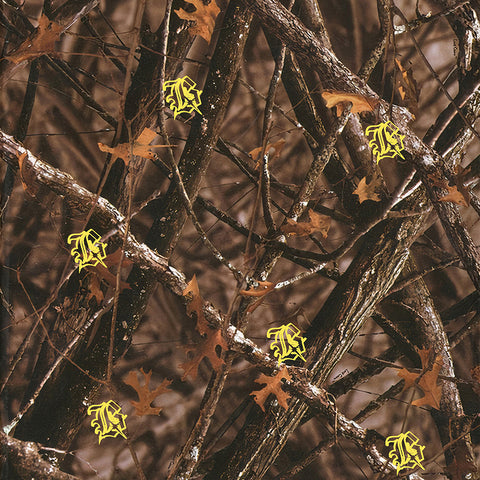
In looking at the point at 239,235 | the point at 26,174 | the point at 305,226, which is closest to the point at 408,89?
the point at 305,226

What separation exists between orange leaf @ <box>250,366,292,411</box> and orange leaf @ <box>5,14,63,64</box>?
2.88 ft

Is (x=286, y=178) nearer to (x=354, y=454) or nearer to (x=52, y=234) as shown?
(x=52, y=234)

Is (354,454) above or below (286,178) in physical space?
below

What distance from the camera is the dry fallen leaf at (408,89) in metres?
1.10

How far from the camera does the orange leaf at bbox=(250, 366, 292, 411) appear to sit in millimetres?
1018

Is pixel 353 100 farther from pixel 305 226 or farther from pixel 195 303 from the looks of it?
pixel 195 303

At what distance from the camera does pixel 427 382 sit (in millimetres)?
1087

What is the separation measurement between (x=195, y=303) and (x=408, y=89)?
30.5 inches

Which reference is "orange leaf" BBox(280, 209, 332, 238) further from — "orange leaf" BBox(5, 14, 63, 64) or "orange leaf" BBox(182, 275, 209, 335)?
"orange leaf" BBox(5, 14, 63, 64)

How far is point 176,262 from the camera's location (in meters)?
1.19

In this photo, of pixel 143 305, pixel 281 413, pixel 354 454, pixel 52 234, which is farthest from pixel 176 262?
pixel 354 454

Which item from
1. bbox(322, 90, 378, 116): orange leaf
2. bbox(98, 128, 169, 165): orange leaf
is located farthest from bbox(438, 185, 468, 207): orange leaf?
bbox(98, 128, 169, 165): orange leaf

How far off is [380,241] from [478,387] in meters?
0.45

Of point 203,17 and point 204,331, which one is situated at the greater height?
point 203,17
